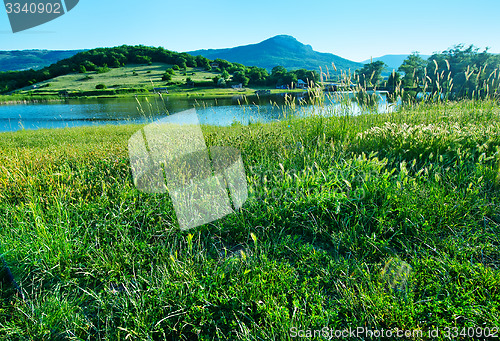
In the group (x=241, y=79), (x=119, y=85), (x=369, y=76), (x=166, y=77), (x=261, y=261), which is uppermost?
(x=166, y=77)

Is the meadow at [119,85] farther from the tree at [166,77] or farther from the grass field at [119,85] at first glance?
the tree at [166,77]

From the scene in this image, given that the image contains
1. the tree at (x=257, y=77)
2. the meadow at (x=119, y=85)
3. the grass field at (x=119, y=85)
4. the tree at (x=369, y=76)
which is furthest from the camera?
the tree at (x=257, y=77)

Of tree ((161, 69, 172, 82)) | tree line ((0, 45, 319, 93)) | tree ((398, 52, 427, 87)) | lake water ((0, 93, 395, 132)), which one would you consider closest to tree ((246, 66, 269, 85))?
tree line ((0, 45, 319, 93))

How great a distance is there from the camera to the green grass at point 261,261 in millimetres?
1893

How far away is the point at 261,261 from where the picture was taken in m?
2.35

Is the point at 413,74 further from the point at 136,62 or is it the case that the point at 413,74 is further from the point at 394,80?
the point at 136,62

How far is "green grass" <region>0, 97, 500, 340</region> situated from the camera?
6.21 ft

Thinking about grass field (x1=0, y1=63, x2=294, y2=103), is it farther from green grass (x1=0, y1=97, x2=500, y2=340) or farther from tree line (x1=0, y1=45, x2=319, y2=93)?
green grass (x1=0, y1=97, x2=500, y2=340)

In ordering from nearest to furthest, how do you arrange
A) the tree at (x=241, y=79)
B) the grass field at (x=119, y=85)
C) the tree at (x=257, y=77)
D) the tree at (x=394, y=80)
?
the tree at (x=394, y=80)
the grass field at (x=119, y=85)
the tree at (x=241, y=79)
the tree at (x=257, y=77)

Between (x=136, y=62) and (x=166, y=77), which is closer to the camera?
(x=166, y=77)

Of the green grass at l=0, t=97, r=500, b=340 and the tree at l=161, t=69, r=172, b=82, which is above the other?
the tree at l=161, t=69, r=172, b=82

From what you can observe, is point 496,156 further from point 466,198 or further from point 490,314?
point 490,314


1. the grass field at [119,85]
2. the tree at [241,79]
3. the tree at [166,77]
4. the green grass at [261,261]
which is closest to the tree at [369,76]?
the green grass at [261,261]

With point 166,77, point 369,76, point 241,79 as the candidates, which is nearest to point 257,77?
point 241,79
